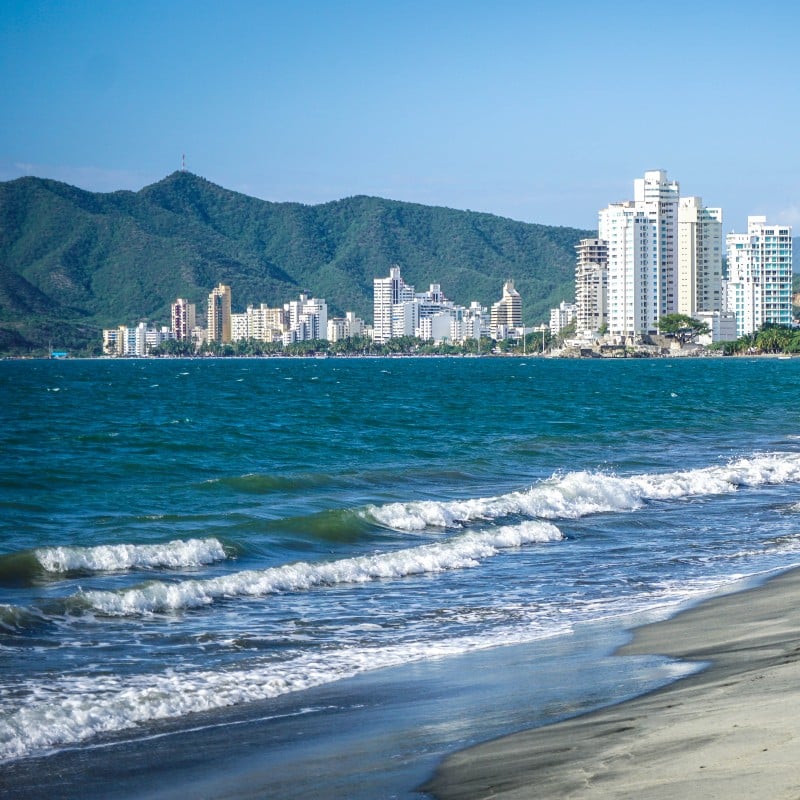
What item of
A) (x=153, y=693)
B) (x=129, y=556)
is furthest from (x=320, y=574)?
(x=153, y=693)

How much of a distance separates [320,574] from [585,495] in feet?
31.8

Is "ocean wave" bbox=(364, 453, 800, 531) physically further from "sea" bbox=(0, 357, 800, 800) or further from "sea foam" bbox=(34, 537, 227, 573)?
"sea foam" bbox=(34, 537, 227, 573)

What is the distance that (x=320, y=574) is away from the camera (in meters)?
15.5

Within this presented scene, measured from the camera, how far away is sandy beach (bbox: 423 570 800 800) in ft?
19.8

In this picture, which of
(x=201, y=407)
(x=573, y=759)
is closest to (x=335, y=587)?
(x=573, y=759)

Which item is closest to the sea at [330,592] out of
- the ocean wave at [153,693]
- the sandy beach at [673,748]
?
the ocean wave at [153,693]

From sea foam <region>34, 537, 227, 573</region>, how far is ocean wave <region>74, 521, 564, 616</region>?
152 centimetres

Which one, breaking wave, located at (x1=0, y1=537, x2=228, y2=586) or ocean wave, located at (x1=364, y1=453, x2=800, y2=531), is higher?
breaking wave, located at (x1=0, y1=537, x2=228, y2=586)

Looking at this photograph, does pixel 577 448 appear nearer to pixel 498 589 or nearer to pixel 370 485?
pixel 370 485

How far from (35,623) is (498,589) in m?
5.80

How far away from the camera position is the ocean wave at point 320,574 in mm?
13391

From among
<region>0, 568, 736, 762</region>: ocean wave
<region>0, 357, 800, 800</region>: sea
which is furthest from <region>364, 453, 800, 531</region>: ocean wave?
<region>0, 568, 736, 762</region>: ocean wave

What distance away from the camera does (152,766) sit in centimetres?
767

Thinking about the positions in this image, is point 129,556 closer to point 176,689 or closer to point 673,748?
point 176,689
